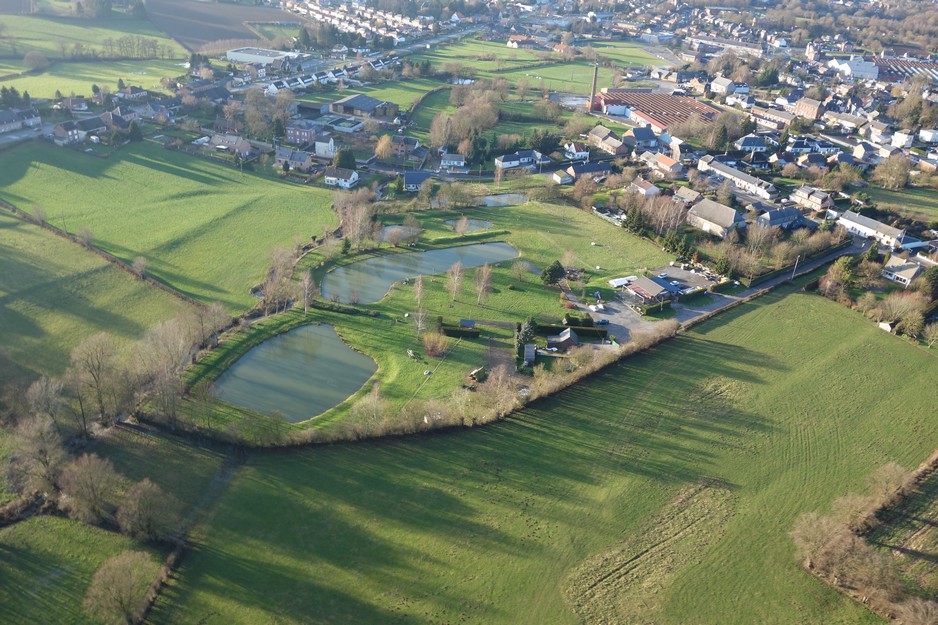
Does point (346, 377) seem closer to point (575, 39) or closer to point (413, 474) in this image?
point (413, 474)

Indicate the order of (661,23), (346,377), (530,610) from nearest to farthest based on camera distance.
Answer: (530,610) < (346,377) < (661,23)

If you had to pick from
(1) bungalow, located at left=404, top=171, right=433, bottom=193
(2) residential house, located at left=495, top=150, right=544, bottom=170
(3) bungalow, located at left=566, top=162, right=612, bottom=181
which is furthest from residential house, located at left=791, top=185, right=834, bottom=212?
(1) bungalow, located at left=404, top=171, right=433, bottom=193

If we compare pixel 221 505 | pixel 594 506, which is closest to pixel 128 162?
pixel 221 505

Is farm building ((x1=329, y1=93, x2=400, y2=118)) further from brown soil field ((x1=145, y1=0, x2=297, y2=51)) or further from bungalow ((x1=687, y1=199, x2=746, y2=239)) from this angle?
brown soil field ((x1=145, y1=0, x2=297, y2=51))

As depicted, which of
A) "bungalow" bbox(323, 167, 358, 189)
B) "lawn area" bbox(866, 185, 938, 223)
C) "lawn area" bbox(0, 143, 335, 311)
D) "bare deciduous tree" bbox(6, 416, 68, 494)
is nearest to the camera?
"bare deciduous tree" bbox(6, 416, 68, 494)

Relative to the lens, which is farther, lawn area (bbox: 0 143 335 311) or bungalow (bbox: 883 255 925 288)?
bungalow (bbox: 883 255 925 288)

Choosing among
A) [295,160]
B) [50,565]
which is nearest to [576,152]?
[295,160]

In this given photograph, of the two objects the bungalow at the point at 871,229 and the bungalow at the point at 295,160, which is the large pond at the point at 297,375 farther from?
the bungalow at the point at 871,229
